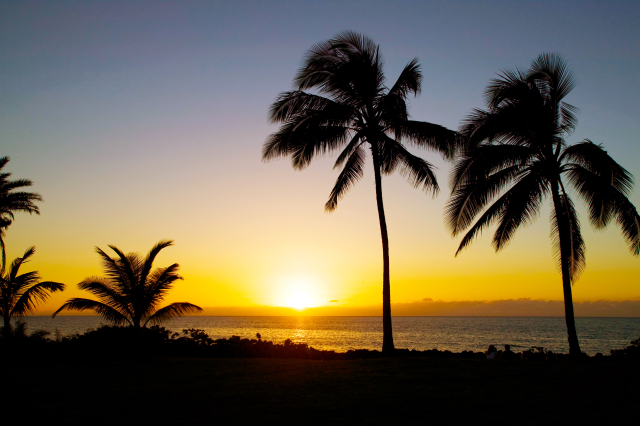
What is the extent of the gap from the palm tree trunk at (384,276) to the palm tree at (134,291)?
731cm

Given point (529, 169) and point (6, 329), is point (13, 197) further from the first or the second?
point (529, 169)

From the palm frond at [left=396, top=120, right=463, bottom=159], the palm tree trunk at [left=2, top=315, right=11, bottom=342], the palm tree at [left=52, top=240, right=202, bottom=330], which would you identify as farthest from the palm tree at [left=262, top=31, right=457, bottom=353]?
the palm tree trunk at [left=2, top=315, right=11, bottom=342]

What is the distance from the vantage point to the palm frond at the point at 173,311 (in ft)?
58.9

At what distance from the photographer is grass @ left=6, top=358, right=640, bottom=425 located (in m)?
7.35

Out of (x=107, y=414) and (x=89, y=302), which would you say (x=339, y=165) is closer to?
(x=89, y=302)

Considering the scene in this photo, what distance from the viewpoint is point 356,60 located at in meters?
17.5

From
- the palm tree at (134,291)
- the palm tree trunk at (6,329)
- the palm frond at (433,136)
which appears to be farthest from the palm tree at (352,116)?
the palm tree trunk at (6,329)

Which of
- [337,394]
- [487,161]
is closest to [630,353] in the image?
[487,161]

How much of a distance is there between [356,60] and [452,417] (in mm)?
13933

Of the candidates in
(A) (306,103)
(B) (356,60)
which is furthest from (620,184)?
(A) (306,103)

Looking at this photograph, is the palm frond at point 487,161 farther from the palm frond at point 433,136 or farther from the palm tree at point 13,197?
the palm tree at point 13,197

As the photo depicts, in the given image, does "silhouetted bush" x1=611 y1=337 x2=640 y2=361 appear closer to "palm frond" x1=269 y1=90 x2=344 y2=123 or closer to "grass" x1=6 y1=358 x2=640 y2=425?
"grass" x1=6 y1=358 x2=640 y2=425

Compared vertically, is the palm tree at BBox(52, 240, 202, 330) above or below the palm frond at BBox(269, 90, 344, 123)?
below

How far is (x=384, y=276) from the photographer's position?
645 inches
